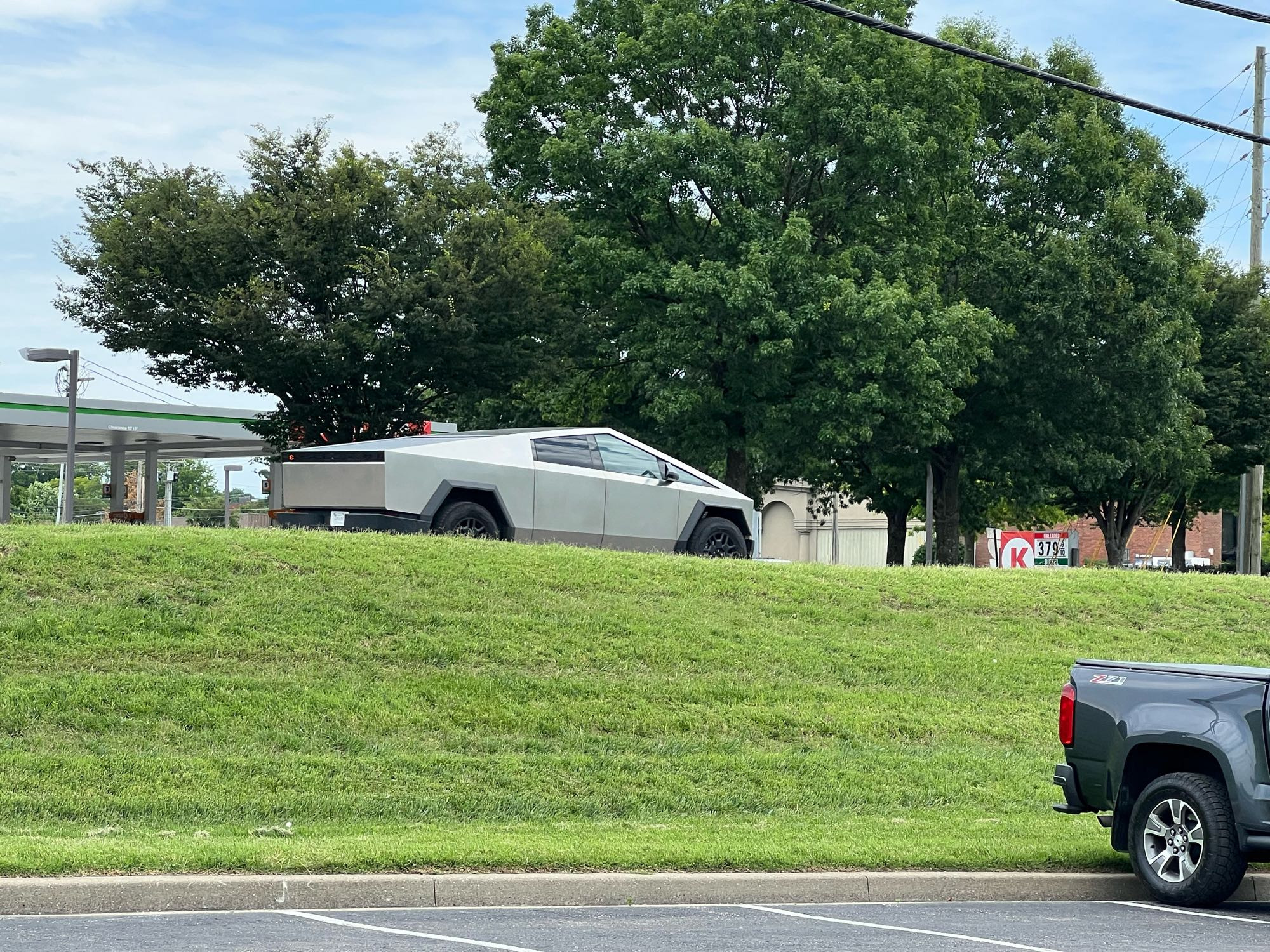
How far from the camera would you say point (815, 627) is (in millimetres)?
15906

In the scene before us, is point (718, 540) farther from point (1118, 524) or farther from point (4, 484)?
point (4, 484)

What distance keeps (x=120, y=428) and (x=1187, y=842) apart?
34.9 meters

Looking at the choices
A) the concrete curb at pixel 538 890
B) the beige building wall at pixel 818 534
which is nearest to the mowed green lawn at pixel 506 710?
the concrete curb at pixel 538 890

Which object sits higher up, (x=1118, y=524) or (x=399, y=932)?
(x=1118, y=524)

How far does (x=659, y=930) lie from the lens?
7770 millimetres

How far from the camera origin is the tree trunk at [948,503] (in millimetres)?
40000

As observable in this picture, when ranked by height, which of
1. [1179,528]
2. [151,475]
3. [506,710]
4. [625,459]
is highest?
[151,475]

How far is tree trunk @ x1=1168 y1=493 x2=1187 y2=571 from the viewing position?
174 feet

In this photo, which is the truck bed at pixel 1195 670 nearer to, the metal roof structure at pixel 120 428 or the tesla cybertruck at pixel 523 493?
the tesla cybertruck at pixel 523 493

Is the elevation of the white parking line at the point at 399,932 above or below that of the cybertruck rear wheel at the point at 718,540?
below

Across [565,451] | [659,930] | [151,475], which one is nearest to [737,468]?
[565,451]

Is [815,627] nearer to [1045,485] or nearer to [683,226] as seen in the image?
[683,226]

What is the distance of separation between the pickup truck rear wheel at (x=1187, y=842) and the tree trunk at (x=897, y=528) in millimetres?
36446

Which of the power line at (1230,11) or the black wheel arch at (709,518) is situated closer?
the power line at (1230,11)
